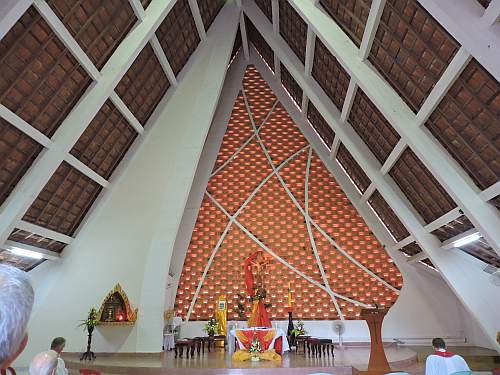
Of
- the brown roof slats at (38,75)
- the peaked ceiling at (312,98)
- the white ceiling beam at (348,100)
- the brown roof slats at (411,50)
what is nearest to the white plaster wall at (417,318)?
the peaked ceiling at (312,98)

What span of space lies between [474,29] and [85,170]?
7.15 metres

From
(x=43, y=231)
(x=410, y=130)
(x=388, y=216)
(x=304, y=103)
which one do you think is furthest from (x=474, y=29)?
(x=43, y=231)

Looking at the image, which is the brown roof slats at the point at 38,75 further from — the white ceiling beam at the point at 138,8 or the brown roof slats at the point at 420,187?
the brown roof slats at the point at 420,187

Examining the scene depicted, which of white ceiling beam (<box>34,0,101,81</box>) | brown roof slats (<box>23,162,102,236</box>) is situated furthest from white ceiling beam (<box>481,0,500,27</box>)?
brown roof slats (<box>23,162,102,236</box>)

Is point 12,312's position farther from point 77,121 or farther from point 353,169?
point 353,169

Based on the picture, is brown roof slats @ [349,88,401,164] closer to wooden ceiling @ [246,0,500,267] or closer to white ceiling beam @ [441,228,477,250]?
wooden ceiling @ [246,0,500,267]

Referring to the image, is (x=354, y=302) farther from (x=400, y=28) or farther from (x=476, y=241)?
A: (x=400, y=28)

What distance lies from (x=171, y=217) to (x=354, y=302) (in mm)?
5640

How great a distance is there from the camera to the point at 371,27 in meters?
6.30

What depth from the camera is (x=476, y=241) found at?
7648mm

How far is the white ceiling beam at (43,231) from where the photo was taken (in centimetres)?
744

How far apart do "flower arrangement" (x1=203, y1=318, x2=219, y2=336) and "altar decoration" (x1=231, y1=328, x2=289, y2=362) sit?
1524mm

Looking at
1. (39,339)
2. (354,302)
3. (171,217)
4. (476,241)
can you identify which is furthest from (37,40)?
(354,302)

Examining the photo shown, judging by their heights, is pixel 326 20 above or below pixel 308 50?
below
